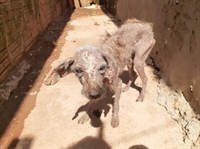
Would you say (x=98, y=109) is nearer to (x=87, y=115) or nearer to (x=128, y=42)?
(x=87, y=115)

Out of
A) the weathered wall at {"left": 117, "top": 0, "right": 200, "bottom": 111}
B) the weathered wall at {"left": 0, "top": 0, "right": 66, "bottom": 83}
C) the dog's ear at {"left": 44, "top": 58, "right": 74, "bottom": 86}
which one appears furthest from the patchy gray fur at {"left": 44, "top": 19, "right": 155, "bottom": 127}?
the weathered wall at {"left": 0, "top": 0, "right": 66, "bottom": 83}

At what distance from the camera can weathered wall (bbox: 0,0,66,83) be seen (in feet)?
14.5

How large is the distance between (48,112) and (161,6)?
3.42 meters

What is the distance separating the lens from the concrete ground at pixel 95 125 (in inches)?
118

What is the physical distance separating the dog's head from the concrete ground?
83 centimetres

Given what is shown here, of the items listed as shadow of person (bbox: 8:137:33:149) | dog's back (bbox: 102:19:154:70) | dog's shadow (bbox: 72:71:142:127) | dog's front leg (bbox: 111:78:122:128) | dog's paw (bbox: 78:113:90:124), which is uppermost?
dog's back (bbox: 102:19:154:70)

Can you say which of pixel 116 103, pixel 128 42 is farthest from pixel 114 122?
pixel 128 42

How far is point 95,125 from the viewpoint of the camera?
3.34 metres

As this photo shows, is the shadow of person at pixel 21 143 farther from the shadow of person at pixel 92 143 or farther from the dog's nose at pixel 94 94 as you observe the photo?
the dog's nose at pixel 94 94

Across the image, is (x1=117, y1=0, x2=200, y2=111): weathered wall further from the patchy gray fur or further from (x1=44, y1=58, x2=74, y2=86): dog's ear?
(x1=44, y1=58, x2=74, y2=86): dog's ear

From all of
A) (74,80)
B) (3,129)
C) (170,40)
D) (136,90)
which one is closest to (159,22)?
(170,40)

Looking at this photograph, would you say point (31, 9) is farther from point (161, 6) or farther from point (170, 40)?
point (170, 40)

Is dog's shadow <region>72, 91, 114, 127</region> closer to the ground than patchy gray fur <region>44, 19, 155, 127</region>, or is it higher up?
closer to the ground

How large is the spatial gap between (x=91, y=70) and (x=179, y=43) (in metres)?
2.14
